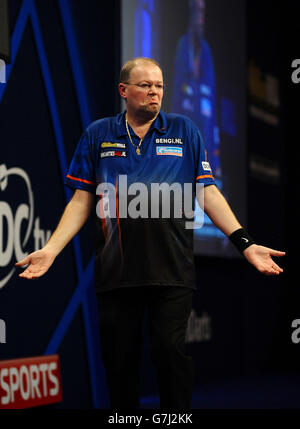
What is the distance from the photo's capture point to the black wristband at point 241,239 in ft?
7.51

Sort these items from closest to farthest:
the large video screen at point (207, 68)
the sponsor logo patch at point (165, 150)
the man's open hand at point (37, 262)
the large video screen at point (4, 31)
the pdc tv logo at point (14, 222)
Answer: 1. the man's open hand at point (37, 262)
2. the sponsor logo patch at point (165, 150)
3. the large video screen at point (4, 31)
4. the pdc tv logo at point (14, 222)
5. the large video screen at point (207, 68)

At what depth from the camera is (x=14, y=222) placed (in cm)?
360

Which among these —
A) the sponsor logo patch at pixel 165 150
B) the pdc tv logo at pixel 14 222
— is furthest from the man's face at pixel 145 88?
the pdc tv logo at pixel 14 222

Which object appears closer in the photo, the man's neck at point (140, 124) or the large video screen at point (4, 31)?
the man's neck at point (140, 124)

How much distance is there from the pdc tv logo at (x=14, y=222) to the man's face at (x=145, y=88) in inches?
54.3

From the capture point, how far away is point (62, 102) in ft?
13.5

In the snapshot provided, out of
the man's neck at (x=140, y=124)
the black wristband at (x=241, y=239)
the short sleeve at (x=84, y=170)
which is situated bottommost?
the black wristband at (x=241, y=239)

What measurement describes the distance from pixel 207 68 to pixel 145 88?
3.26m

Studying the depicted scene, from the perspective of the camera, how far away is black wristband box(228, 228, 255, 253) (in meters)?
2.29

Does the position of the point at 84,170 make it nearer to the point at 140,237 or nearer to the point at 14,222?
the point at 140,237

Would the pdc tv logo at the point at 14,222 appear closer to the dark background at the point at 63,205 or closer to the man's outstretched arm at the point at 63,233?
the dark background at the point at 63,205

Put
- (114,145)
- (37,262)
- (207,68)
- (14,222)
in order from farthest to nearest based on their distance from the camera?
(207,68)
(14,222)
(114,145)
(37,262)

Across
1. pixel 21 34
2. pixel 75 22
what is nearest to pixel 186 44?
pixel 75 22

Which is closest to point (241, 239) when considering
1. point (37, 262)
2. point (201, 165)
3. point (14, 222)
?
point (201, 165)
